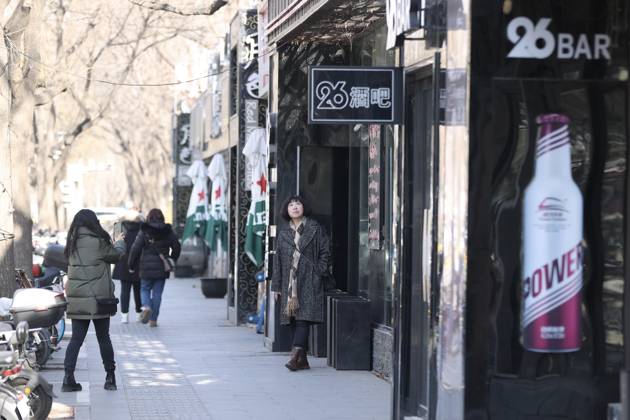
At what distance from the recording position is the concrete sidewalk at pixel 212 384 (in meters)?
11.8

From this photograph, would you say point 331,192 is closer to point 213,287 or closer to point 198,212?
point 213,287

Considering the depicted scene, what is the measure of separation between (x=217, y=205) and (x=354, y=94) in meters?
18.7

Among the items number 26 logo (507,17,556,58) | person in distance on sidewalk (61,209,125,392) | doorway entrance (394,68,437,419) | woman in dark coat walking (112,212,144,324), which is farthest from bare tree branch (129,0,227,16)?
number 26 logo (507,17,556,58)

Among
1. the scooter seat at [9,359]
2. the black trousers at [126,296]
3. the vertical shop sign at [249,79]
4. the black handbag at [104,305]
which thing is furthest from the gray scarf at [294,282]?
the black trousers at [126,296]

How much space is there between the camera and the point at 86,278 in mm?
12711

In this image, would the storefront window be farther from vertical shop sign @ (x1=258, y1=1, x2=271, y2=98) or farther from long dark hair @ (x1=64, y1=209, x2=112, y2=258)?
long dark hair @ (x1=64, y1=209, x2=112, y2=258)

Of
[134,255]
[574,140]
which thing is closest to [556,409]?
[574,140]

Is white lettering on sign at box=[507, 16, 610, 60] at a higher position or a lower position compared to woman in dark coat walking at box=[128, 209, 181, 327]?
higher

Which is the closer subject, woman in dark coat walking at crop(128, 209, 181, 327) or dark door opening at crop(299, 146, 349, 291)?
dark door opening at crop(299, 146, 349, 291)

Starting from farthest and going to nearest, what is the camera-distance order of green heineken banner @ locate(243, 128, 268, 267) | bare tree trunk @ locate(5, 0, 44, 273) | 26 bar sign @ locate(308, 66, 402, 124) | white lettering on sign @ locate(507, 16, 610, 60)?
green heineken banner @ locate(243, 128, 268, 267), bare tree trunk @ locate(5, 0, 44, 273), 26 bar sign @ locate(308, 66, 402, 124), white lettering on sign @ locate(507, 16, 610, 60)

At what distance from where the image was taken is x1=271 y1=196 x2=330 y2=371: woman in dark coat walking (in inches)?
573

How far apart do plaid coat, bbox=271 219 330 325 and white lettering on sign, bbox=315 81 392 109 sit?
114 inches

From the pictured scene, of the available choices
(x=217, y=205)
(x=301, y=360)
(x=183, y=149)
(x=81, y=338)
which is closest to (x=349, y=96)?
(x=81, y=338)

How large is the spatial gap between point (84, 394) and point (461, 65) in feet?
19.5
